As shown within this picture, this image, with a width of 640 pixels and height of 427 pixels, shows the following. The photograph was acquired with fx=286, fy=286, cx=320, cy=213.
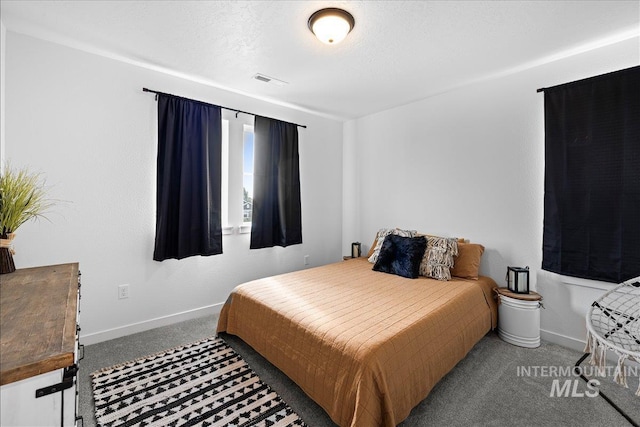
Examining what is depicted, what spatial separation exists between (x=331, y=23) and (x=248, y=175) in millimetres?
2053

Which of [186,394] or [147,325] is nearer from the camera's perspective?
[186,394]

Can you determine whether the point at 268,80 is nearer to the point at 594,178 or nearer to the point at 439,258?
the point at 439,258

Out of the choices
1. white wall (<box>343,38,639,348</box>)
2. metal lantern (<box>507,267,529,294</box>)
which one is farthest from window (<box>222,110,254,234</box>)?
metal lantern (<box>507,267,529,294</box>)

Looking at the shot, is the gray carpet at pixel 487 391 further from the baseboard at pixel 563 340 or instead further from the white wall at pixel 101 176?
the white wall at pixel 101 176

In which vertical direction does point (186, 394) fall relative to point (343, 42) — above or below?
below

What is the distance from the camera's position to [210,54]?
246 centimetres

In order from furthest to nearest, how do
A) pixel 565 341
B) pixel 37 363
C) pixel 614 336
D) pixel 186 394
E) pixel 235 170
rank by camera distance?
pixel 235 170, pixel 565 341, pixel 186 394, pixel 614 336, pixel 37 363

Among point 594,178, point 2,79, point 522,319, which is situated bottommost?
point 522,319

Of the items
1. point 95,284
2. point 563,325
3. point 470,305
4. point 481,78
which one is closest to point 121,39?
point 95,284

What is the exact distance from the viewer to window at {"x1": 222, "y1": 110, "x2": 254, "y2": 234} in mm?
3303

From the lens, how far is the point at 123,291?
263cm

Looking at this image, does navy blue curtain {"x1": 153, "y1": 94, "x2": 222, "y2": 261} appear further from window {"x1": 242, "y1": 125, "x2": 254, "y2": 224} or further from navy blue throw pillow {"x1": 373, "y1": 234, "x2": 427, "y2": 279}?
navy blue throw pillow {"x1": 373, "y1": 234, "x2": 427, "y2": 279}

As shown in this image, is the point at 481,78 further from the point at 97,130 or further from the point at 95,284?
the point at 95,284

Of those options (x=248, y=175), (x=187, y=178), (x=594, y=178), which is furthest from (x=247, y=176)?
(x=594, y=178)
